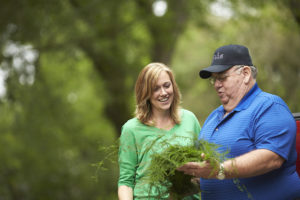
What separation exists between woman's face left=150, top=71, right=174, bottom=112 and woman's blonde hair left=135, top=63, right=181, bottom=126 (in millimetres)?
32

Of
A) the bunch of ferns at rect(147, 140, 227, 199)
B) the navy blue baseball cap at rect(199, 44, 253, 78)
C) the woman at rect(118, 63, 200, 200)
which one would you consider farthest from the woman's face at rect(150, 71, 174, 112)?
the bunch of ferns at rect(147, 140, 227, 199)

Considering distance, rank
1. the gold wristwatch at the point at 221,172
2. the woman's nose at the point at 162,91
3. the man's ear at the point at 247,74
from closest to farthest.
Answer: the gold wristwatch at the point at 221,172, the man's ear at the point at 247,74, the woman's nose at the point at 162,91

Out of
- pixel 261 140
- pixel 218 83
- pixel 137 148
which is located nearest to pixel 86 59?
pixel 137 148

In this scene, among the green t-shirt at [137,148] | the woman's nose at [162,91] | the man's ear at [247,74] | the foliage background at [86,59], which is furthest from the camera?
the foliage background at [86,59]

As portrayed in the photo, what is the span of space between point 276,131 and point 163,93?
1238mm

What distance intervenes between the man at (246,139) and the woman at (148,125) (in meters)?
0.46

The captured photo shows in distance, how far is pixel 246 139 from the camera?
3189mm

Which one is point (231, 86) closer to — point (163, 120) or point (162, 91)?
point (162, 91)

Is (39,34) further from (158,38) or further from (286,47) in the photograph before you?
(286,47)

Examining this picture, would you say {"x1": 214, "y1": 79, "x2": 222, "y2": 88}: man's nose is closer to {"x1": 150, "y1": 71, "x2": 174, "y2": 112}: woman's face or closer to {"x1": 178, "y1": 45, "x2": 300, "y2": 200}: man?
{"x1": 178, "y1": 45, "x2": 300, "y2": 200}: man

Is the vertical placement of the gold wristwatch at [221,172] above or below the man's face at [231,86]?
below

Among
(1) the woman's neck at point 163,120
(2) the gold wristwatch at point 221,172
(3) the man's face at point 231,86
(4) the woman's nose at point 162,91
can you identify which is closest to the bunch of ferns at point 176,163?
(2) the gold wristwatch at point 221,172

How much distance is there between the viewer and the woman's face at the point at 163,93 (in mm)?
4039

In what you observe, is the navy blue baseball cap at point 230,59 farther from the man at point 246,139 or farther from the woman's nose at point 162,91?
the woman's nose at point 162,91
